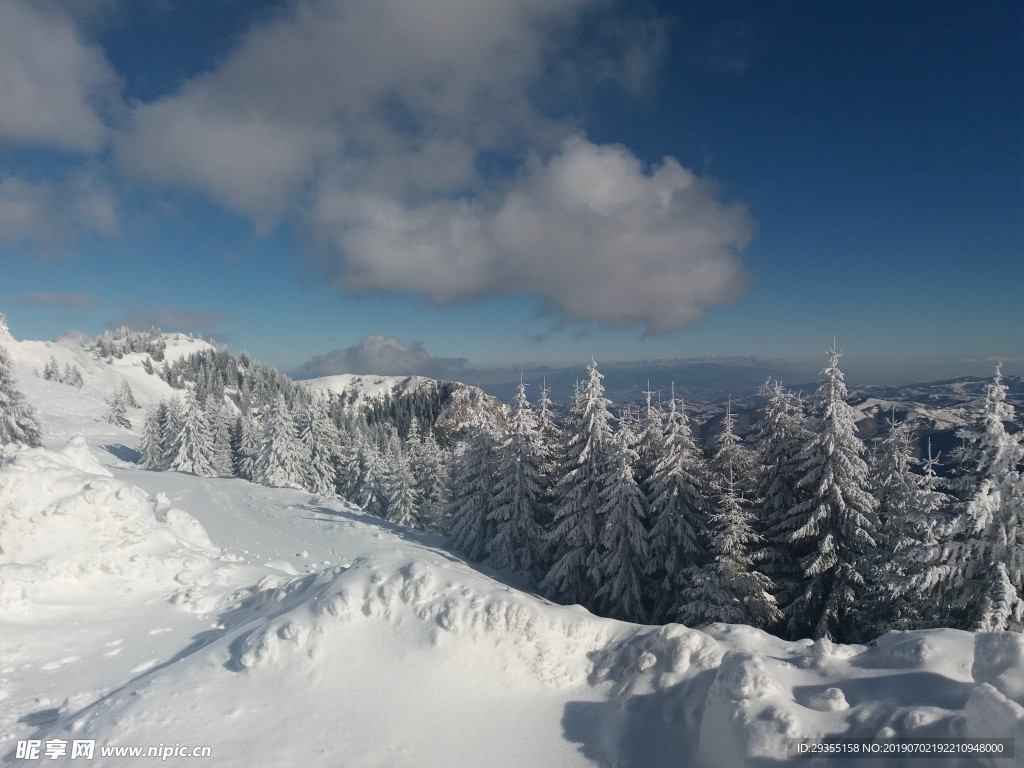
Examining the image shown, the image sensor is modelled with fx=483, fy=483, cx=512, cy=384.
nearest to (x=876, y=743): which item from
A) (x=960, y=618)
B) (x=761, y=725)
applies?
(x=761, y=725)

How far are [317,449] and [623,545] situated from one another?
127 ft

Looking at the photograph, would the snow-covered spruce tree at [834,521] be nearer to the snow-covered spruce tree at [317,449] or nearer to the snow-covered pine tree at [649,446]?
the snow-covered pine tree at [649,446]

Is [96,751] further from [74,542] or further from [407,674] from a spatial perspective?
[74,542]

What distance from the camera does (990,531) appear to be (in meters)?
11.8

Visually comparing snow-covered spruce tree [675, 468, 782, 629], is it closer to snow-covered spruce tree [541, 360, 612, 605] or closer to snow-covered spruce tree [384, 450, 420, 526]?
snow-covered spruce tree [541, 360, 612, 605]

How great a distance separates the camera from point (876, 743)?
230 inches

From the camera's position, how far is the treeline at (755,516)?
11891 mm

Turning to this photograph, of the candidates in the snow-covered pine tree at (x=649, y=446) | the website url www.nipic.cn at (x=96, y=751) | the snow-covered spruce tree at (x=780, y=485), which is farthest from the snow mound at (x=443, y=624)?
→ the snow-covered pine tree at (x=649, y=446)

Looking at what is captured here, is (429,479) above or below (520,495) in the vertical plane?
below

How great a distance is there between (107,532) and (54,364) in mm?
135945

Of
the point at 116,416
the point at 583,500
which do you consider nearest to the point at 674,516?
the point at 583,500

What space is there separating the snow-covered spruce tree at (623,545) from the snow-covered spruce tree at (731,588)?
2.89 metres

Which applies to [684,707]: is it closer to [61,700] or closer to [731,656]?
[731,656]

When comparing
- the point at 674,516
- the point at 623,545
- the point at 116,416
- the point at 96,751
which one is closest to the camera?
the point at 96,751
